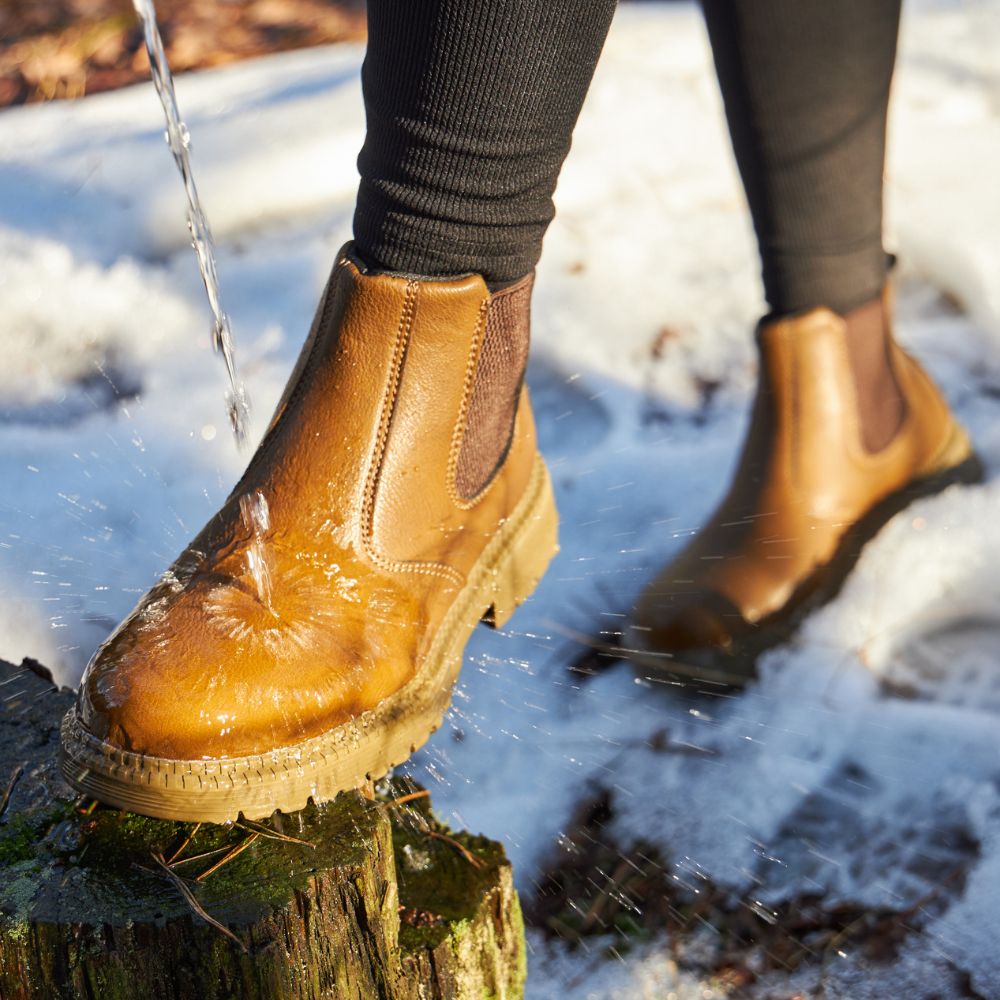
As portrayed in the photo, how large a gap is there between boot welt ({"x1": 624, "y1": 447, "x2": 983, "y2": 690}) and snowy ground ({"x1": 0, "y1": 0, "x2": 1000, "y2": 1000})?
1.2 inches

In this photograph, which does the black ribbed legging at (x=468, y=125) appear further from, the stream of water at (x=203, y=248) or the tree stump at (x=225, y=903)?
the tree stump at (x=225, y=903)

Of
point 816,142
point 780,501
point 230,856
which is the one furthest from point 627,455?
point 230,856

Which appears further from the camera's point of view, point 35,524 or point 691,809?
point 35,524

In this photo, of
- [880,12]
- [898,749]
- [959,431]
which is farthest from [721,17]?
[898,749]

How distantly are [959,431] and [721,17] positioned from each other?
0.79m

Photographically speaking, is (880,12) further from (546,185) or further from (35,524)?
(35,524)

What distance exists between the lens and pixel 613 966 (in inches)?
47.8

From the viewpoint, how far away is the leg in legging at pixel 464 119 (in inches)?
36.8

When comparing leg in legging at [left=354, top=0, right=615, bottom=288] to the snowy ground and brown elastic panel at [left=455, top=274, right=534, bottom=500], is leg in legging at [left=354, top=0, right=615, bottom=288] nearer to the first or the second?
brown elastic panel at [left=455, top=274, right=534, bottom=500]

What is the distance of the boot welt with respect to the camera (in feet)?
5.23

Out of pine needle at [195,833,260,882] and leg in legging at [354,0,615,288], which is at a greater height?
leg in legging at [354,0,615,288]

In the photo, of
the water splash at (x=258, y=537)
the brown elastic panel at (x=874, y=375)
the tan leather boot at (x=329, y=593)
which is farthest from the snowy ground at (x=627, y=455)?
the water splash at (x=258, y=537)

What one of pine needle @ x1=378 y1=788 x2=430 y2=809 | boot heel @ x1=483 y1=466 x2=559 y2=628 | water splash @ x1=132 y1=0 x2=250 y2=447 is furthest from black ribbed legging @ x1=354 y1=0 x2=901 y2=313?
pine needle @ x1=378 y1=788 x2=430 y2=809

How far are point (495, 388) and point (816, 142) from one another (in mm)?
656
